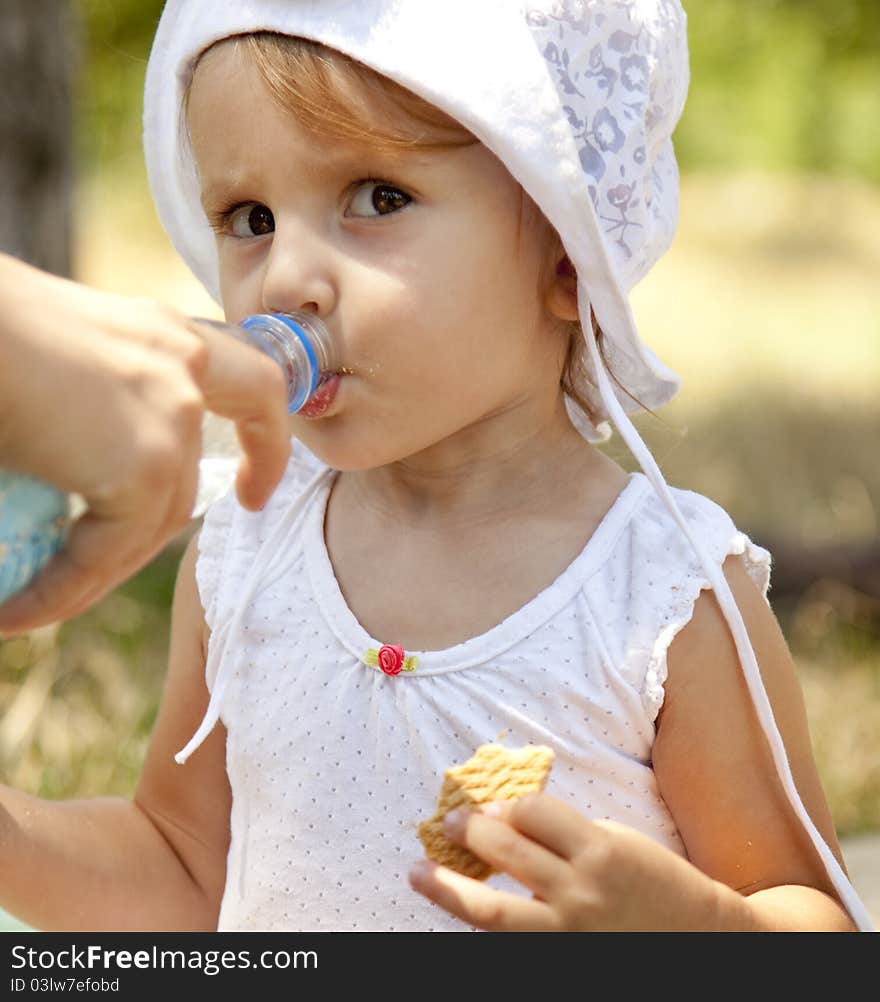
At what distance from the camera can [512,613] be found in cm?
159

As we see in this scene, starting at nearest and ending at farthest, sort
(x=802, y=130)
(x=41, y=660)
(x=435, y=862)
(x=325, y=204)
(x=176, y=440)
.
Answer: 1. (x=176, y=440)
2. (x=435, y=862)
3. (x=325, y=204)
4. (x=41, y=660)
5. (x=802, y=130)

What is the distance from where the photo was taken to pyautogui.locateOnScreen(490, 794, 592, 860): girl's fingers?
128 cm

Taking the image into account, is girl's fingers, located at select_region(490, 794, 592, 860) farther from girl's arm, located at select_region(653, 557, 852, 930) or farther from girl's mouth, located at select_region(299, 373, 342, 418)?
girl's mouth, located at select_region(299, 373, 342, 418)

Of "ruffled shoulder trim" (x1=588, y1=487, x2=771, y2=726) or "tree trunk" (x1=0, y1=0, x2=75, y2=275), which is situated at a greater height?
"ruffled shoulder trim" (x1=588, y1=487, x2=771, y2=726)

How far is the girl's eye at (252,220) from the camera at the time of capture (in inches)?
61.3

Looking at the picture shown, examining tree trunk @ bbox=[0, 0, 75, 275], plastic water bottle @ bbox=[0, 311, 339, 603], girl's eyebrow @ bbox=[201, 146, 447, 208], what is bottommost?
tree trunk @ bbox=[0, 0, 75, 275]

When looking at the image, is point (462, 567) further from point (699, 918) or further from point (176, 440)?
point (176, 440)

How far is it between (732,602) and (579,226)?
417 millimetres

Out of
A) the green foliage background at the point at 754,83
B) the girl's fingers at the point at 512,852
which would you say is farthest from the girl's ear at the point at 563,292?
the green foliage background at the point at 754,83

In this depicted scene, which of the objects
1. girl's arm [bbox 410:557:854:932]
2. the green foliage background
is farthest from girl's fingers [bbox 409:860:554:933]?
the green foliage background

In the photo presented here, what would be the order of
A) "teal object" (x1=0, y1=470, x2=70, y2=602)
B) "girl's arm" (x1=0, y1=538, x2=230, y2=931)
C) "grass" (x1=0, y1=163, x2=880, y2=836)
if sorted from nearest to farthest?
"teal object" (x1=0, y1=470, x2=70, y2=602) < "girl's arm" (x1=0, y1=538, x2=230, y2=931) < "grass" (x1=0, y1=163, x2=880, y2=836)

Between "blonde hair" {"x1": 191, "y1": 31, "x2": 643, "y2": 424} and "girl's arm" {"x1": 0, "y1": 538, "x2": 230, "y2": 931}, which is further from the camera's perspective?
"girl's arm" {"x1": 0, "y1": 538, "x2": 230, "y2": 931}
